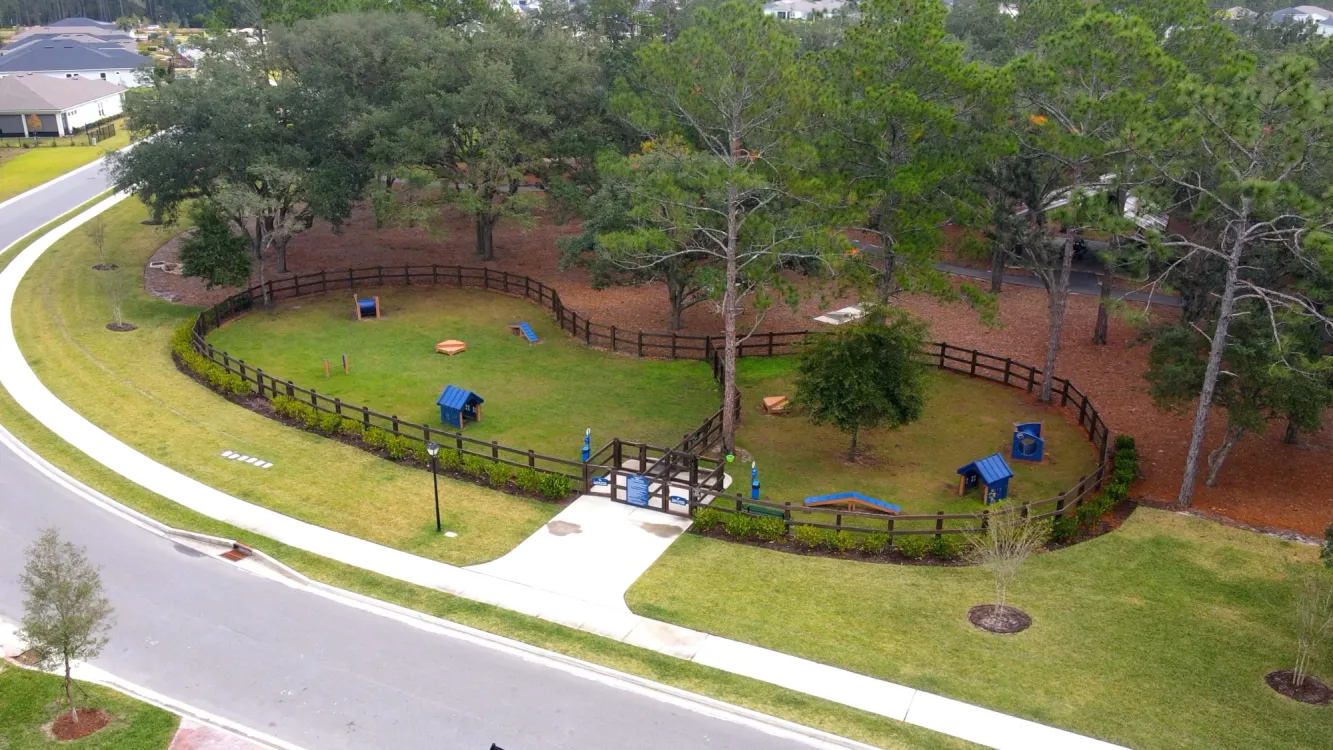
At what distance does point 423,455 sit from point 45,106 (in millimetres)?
67358

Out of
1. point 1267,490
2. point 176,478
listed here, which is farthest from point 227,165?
point 1267,490

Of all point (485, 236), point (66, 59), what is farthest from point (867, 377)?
point (66, 59)

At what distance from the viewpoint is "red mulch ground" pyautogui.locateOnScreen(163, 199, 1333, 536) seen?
83.0ft

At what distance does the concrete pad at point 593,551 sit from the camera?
786 inches

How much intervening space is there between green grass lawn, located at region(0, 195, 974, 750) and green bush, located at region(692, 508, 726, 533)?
4942mm

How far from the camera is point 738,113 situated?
23656 millimetres

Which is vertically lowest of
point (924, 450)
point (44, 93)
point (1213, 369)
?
point (924, 450)

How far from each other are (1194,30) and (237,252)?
1262 inches

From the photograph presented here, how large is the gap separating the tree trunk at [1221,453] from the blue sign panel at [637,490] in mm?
14171

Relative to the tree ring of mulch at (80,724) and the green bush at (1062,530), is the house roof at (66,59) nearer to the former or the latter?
the tree ring of mulch at (80,724)

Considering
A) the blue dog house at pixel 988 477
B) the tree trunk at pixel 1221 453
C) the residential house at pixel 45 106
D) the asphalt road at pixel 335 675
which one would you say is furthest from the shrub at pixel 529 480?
the residential house at pixel 45 106

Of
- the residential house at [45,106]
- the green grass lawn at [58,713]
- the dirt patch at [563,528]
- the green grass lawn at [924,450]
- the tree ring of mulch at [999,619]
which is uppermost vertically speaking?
the residential house at [45,106]

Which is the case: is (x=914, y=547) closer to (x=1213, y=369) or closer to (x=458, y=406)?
(x=1213, y=369)

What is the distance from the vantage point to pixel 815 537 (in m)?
21.7
